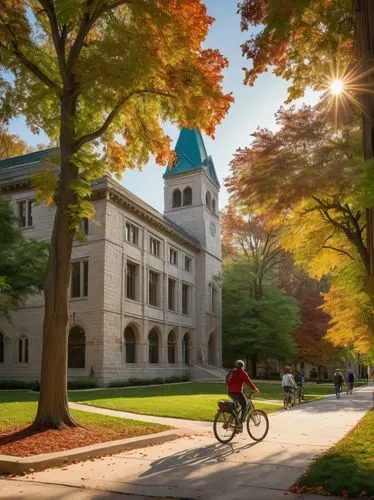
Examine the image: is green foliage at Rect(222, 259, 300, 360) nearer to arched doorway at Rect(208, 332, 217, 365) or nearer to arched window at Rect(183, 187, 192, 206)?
arched doorway at Rect(208, 332, 217, 365)

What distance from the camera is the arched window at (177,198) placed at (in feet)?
168

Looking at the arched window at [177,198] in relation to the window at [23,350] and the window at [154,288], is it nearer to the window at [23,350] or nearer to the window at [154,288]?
the window at [154,288]

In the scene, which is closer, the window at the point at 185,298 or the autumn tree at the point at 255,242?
the window at the point at 185,298

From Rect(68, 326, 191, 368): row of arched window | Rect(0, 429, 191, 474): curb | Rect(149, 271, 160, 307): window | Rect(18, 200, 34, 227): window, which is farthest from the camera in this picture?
Rect(149, 271, 160, 307): window

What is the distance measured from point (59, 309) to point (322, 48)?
7907 mm

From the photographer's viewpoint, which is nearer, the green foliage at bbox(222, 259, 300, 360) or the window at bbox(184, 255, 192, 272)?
the green foliage at bbox(222, 259, 300, 360)

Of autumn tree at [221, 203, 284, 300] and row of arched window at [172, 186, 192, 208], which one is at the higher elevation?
row of arched window at [172, 186, 192, 208]

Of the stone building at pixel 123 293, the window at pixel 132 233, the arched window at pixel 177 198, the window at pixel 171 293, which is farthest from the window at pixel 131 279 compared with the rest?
the arched window at pixel 177 198

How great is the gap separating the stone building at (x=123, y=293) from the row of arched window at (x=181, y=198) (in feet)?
2.32

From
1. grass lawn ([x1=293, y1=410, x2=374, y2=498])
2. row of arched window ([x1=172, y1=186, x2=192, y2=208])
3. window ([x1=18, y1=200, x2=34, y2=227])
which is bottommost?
grass lawn ([x1=293, y1=410, x2=374, y2=498])

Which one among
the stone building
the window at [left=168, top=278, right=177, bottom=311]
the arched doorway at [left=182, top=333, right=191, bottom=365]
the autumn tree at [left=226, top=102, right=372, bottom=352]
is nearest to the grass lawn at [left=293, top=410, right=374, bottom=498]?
the autumn tree at [left=226, top=102, right=372, bottom=352]

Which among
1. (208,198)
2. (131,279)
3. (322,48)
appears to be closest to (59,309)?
(322,48)

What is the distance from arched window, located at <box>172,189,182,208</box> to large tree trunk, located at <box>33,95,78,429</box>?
38.1 metres

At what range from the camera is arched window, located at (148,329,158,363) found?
40.1m
